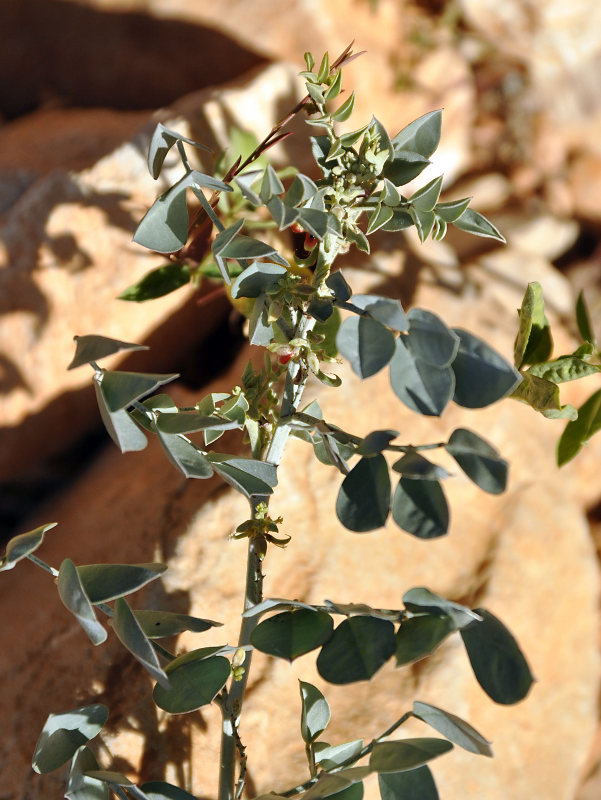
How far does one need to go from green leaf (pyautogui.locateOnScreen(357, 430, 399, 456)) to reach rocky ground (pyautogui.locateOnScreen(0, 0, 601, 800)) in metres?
0.53

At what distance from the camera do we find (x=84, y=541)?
4.26ft

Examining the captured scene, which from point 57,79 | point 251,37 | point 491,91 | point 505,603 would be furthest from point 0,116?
point 505,603

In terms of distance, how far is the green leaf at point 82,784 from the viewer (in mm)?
736

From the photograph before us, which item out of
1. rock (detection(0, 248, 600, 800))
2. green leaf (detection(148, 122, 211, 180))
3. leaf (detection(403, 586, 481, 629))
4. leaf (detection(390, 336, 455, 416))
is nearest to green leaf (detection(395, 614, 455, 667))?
leaf (detection(403, 586, 481, 629))

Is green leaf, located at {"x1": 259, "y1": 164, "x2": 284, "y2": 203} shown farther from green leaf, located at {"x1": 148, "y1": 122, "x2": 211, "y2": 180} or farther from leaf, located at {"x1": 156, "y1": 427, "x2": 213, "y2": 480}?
leaf, located at {"x1": 156, "y1": 427, "x2": 213, "y2": 480}

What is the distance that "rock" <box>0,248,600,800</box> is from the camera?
1084 mm

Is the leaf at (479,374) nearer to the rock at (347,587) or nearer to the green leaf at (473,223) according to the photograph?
the green leaf at (473,223)

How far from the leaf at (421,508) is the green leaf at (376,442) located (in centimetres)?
5

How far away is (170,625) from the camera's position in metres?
0.79

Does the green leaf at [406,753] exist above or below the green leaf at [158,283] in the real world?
below

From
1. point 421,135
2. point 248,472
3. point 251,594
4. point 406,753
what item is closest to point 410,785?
point 406,753

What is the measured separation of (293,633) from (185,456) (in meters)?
0.22

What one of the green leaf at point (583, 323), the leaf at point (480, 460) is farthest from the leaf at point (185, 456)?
the green leaf at point (583, 323)

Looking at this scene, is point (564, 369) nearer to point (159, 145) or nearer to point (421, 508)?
point (421, 508)
